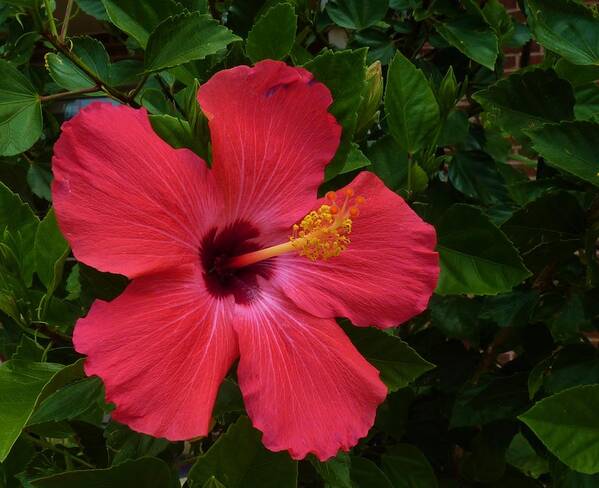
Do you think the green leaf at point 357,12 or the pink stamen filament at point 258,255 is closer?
the pink stamen filament at point 258,255

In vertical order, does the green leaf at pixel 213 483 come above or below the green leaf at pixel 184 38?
below

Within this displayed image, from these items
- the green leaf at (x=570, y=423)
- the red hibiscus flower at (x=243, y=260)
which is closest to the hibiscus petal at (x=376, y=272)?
the red hibiscus flower at (x=243, y=260)

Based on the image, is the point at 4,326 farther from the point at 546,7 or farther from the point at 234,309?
the point at 546,7

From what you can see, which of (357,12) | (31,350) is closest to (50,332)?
(31,350)

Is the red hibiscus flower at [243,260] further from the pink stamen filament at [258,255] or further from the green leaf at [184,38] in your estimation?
the green leaf at [184,38]

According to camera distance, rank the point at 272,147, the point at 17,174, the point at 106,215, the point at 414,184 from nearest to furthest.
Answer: the point at 106,215 < the point at 272,147 < the point at 414,184 < the point at 17,174

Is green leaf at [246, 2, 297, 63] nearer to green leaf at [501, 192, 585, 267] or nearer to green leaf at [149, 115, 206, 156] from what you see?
green leaf at [149, 115, 206, 156]

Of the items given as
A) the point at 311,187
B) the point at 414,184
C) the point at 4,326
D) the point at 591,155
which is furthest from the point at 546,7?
the point at 4,326
